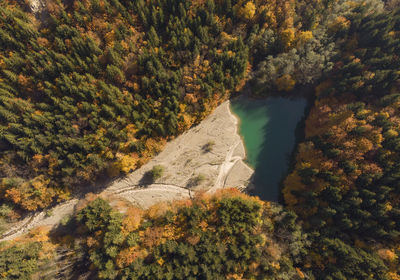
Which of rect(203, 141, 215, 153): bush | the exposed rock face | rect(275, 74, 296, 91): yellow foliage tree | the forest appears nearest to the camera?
the forest

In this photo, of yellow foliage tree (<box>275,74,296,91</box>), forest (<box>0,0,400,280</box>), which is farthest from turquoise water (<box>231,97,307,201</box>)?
forest (<box>0,0,400,280</box>)

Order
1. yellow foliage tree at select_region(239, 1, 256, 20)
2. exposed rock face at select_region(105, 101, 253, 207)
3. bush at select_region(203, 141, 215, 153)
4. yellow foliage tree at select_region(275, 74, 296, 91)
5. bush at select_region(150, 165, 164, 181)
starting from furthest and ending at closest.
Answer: bush at select_region(203, 141, 215, 153), yellow foliage tree at select_region(275, 74, 296, 91), exposed rock face at select_region(105, 101, 253, 207), bush at select_region(150, 165, 164, 181), yellow foliage tree at select_region(239, 1, 256, 20)

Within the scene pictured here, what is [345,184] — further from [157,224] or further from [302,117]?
[157,224]

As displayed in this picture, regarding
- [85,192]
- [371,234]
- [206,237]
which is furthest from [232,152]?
[85,192]

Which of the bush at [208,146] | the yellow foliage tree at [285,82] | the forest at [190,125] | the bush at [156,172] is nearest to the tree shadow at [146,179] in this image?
the bush at [156,172]

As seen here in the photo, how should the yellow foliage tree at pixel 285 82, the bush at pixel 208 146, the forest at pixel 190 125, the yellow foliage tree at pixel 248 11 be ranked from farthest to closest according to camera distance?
the bush at pixel 208 146, the yellow foliage tree at pixel 285 82, the yellow foliage tree at pixel 248 11, the forest at pixel 190 125

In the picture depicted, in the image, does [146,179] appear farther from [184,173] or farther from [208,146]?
[208,146]

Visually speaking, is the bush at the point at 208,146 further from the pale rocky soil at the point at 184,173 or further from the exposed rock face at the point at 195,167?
the pale rocky soil at the point at 184,173

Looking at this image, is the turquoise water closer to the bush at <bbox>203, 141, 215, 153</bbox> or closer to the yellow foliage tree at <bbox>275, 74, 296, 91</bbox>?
the yellow foliage tree at <bbox>275, 74, 296, 91</bbox>
